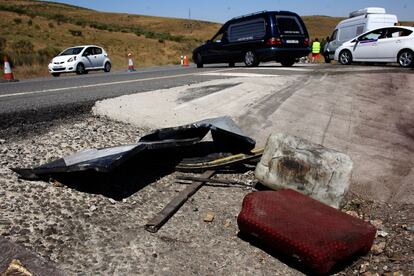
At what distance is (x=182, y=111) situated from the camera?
5.94m

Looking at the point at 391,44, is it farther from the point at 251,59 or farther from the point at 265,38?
the point at 251,59

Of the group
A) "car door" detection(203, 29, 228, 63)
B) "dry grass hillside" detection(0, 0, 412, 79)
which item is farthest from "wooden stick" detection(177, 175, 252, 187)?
"dry grass hillside" detection(0, 0, 412, 79)

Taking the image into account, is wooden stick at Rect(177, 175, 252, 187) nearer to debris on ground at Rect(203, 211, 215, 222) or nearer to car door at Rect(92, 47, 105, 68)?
debris on ground at Rect(203, 211, 215, 222)

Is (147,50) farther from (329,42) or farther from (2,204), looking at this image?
(2,204)

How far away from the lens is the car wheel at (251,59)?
1429 centimetres

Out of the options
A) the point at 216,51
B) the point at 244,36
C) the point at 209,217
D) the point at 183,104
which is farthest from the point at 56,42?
the point at 209,217

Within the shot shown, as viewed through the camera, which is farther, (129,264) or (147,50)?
(147,50)

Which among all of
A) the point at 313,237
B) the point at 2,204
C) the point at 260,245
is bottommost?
the point at 260,245

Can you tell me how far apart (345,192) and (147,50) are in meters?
41.4

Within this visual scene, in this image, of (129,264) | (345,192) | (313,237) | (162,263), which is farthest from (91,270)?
(345,192)

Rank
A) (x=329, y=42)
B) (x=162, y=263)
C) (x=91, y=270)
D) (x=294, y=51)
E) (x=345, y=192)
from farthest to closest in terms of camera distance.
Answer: (x=329, y=42) → (x=294, y=51) → (x=345, y=192) → (x=162, y=263) → (x=91, y=270)

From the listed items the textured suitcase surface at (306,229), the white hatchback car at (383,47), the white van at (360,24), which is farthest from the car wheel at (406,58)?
the textured suitcase surface at (306,229)

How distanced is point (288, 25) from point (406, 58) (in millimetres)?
4065

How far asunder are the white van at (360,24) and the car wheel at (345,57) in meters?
2.82
